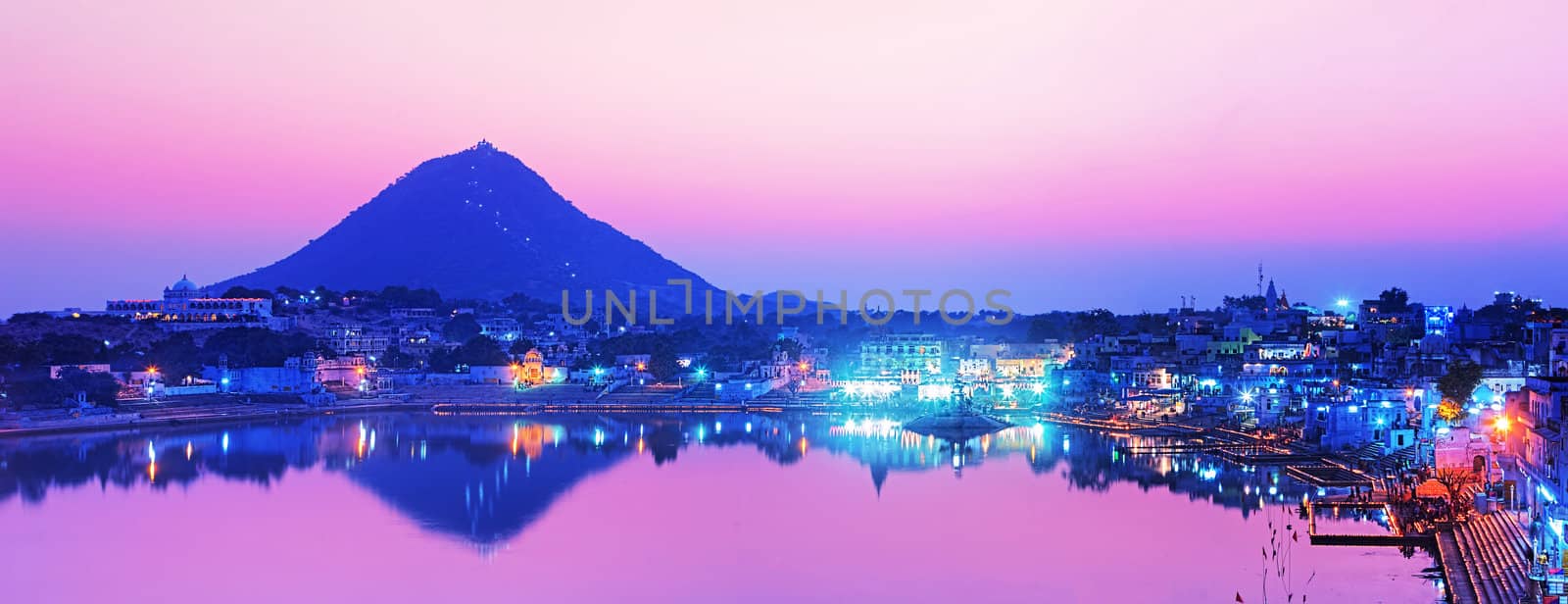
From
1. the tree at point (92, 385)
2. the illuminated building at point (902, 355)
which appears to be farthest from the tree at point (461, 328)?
the tree at point (92, 385)

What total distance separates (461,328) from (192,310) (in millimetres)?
13155

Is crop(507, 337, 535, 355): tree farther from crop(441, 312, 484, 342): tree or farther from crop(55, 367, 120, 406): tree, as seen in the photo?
crop(55, 367, 120, 406): tree

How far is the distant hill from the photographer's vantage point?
127 m

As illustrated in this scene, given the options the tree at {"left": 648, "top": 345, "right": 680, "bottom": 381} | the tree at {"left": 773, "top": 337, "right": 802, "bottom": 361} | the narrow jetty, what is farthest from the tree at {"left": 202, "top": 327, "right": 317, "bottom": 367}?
the narrow jetty

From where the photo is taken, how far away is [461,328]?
73.5 meters

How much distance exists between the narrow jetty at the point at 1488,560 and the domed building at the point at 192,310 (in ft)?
190

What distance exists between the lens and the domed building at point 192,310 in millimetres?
67381

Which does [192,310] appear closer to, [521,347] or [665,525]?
[521,347]

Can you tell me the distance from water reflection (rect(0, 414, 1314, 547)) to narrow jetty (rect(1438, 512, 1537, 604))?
4659 millimetres

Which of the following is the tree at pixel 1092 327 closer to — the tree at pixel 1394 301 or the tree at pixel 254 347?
the tree at pixel 1394 301

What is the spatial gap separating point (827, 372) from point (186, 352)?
2413cm

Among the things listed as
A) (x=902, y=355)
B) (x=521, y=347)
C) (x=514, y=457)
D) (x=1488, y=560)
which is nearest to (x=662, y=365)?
(x=521, y=347)

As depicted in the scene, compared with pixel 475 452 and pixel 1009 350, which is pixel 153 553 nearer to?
pixel 475 452

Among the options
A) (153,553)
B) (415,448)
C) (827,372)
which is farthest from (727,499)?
(827,372)
